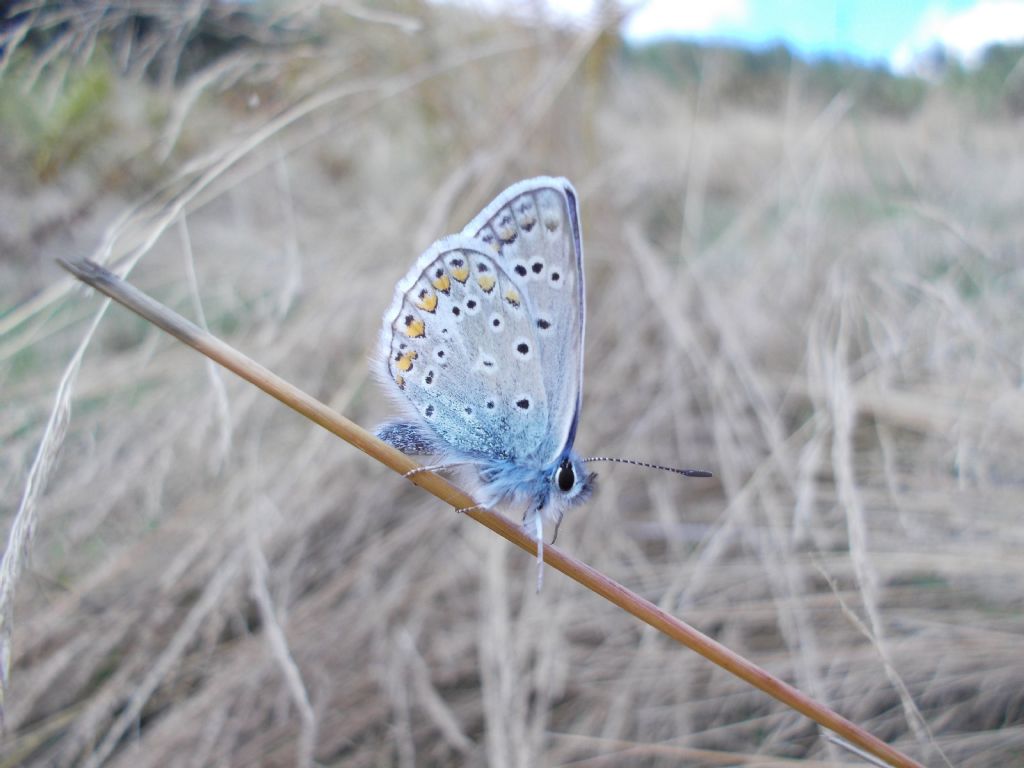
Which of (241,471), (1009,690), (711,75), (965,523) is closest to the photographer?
(1009,690)

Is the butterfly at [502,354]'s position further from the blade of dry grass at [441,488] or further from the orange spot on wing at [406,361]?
the blade of dry grass at [441,488]

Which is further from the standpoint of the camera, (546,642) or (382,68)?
(382,68)

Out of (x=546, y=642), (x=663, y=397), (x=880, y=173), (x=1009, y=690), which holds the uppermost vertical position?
(x=880, y=173)

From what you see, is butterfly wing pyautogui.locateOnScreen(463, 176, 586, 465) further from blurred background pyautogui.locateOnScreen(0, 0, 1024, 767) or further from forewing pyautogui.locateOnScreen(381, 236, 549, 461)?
blurred background pyautogui.locateOnScreen(0, 0, 1024, 767)

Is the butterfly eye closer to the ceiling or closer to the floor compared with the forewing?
closer to the floor

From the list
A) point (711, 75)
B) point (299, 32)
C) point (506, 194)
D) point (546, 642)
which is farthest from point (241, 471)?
point (711, 75)

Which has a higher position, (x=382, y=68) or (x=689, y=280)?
(x=382, y=68)

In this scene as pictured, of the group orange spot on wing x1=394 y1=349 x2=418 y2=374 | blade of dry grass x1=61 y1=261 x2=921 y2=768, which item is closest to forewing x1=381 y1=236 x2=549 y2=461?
orange spot on wing x1=394 y1=349 x2=418 y2=374

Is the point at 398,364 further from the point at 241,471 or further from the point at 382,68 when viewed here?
the point at 382,68
